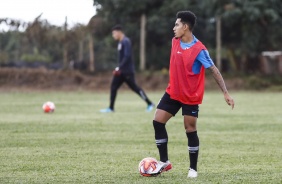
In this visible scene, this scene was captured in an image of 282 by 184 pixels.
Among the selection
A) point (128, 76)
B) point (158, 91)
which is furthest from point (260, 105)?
point (158, 91)

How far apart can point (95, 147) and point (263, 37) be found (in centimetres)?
3116

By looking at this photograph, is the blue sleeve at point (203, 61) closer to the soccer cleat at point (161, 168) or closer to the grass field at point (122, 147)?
the soccer cleat at point (161, 168)

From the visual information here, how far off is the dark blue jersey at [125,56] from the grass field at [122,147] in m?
1.28

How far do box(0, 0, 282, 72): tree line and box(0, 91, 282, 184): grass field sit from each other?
20210 millimetres

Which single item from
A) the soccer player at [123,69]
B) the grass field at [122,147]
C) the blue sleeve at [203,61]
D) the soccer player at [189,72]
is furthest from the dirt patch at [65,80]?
the blue sleeve at [203,61]

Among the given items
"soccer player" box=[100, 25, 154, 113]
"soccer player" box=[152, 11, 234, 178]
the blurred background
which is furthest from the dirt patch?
"soccer player" box=[152, 11, 234, 178]

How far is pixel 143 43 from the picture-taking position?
135ft

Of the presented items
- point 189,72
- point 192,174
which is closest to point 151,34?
point 189,72

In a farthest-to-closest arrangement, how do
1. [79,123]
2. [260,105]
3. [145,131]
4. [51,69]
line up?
[51,69] → [260,105] → [79,123] → [145,131]

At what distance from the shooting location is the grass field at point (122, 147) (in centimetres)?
902

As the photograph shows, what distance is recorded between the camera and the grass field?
9.02m

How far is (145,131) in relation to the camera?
15.2 meters

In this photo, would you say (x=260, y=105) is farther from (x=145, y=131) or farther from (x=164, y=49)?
(x=164, y=49)

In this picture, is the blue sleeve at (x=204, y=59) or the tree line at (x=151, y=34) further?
the tree line at (x=151, y=34)
